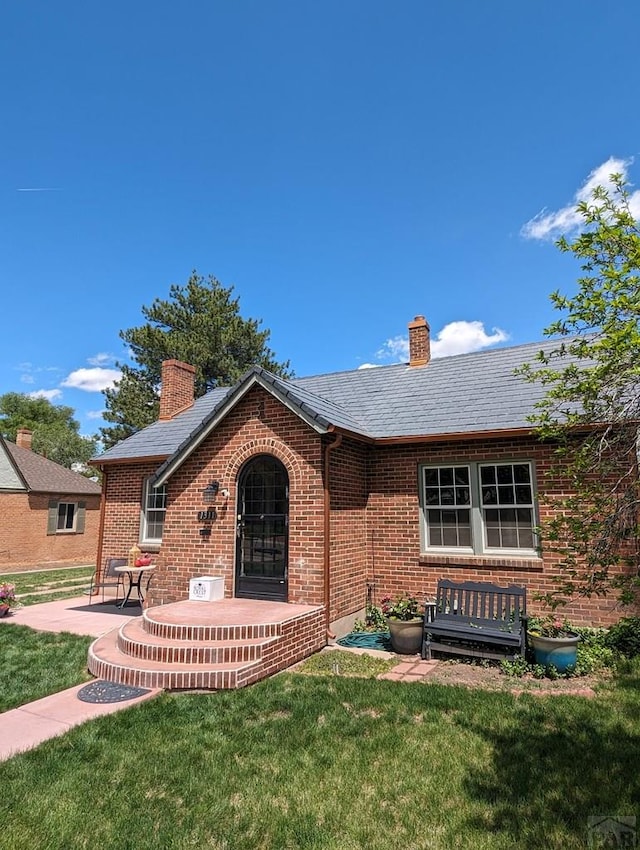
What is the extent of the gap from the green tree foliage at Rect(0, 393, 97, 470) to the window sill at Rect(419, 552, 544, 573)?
46.1 metres

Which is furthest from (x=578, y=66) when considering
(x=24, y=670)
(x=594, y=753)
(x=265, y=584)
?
(x=24, y=670)

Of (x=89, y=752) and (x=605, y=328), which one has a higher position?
(x=605, y=328)

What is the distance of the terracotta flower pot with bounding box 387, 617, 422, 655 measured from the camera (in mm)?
7633

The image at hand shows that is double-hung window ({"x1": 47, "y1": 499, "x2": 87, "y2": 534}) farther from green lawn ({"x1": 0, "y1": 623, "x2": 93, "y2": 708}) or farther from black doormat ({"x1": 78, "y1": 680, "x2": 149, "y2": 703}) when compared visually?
black doormat ({"x1": 78, "y1": 680, "x2": 149, "y2": 703})

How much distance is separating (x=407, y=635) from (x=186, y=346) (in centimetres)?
2515

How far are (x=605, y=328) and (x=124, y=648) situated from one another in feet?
23.7

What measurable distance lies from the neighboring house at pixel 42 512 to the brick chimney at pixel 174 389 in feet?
41.9

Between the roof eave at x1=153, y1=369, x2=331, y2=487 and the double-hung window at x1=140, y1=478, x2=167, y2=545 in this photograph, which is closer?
the roof eave at x1=153, y1=369, x2=331, y2=487

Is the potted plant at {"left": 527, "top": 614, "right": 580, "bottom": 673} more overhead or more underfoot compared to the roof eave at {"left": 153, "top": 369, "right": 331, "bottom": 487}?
more underfoot

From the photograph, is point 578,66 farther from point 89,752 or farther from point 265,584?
point 89,752

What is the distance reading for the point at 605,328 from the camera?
3.01m

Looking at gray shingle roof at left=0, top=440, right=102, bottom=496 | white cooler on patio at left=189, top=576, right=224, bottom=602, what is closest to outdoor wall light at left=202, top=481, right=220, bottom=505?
white cooler on patio at left=189, top=576, right=224, bottom=602

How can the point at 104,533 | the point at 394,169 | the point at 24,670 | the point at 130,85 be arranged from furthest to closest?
the point at 104,533, the point at 394,169, the point at 130,85, the point at 24,670

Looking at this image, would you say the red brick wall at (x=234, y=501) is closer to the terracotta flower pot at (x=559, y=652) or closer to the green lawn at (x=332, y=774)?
the green lawn at (x=332, y=774)
